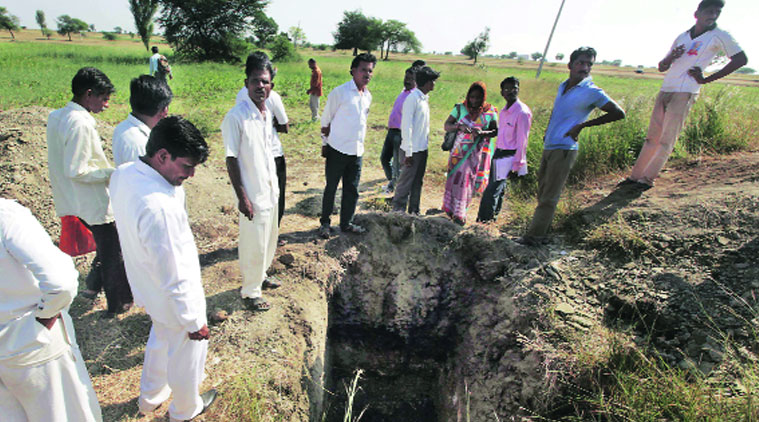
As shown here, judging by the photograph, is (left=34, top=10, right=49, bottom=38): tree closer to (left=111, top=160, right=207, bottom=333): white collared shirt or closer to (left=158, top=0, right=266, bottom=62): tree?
(left=158, top=0, right=266, bottom=62): tree

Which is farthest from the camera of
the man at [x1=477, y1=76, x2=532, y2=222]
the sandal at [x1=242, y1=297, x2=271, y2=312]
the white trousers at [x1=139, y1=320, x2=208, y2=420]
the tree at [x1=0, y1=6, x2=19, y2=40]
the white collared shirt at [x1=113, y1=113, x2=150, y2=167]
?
the tree at [x1=0, y1=6, x2=19, y2=40]

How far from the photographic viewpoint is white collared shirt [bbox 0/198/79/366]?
4.71 ft

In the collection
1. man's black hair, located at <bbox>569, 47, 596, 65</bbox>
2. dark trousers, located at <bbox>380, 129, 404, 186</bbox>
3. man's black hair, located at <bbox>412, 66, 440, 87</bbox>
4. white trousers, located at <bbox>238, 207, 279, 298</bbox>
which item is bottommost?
white trousers, located at <bbox>238, 207, 279, 298</bbox>

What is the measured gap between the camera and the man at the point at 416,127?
411 centimetres

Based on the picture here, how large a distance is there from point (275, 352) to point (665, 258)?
3.59m

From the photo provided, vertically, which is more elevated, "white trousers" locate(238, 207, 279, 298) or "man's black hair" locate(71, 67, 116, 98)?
"man's black hair" locate(71, 67, 116, 98)

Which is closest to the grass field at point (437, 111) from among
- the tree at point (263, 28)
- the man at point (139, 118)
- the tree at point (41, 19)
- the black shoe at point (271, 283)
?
the black shoe at point (271, 283)

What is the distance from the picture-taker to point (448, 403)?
3.79 m

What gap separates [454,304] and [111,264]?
3339 millimetres

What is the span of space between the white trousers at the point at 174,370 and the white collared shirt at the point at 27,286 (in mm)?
495

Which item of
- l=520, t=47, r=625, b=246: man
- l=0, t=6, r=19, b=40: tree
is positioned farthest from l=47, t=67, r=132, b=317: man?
l=0, t=6, r=19, b=40: tree

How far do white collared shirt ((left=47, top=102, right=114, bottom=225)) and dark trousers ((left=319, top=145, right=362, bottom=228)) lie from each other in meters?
1.93

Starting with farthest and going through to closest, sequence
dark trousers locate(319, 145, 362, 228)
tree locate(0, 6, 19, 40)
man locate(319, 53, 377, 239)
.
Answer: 1. tree locate(0, 6, 19, 40)
2. dark trousers locate(319, 145, 362, 228)
3. man locate(319, 53, 377, 239)

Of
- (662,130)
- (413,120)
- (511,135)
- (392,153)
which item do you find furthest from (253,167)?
(662,130)
